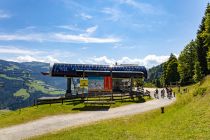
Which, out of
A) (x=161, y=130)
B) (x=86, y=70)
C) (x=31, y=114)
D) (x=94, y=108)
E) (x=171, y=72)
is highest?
(x=171, y=72)

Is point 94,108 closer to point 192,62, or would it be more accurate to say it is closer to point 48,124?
point 48,124

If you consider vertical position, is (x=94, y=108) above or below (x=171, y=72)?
below

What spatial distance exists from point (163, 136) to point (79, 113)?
65.1ft

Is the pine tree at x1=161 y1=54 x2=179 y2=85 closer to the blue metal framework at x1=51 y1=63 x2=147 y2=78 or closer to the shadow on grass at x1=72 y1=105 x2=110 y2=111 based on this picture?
the blue metal framework at x1=51 y1=63 x2=147 y2=78

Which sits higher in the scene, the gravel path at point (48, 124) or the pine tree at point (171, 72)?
the pine tree at point (171, 72)

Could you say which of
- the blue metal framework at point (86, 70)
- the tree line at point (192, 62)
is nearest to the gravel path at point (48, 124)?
the blue metal framework at point (86, 70)

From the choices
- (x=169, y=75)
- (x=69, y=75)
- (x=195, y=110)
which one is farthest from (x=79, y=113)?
(x=169, y=75)

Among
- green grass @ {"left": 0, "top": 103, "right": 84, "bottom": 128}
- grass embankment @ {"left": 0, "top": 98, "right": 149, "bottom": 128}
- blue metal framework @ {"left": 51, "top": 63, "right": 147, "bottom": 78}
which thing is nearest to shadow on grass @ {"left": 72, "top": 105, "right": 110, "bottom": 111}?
grass embankment @ {"left": 0, "top": 98, "right": 149, "bottom": 128}

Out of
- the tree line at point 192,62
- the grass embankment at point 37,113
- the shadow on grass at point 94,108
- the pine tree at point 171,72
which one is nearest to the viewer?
the grass embankment at point 37,113

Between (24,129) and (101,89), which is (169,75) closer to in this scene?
(101,89)

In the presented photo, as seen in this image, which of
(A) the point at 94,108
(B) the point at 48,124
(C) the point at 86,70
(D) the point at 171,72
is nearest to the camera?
(B) the point at 48,124

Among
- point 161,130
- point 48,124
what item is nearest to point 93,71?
point 48,124

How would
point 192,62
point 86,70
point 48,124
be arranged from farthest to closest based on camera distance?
point 192,62 < point 86,70 < point 48,124

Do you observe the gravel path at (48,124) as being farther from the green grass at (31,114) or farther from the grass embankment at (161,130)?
the grass embankment at (161,130)
